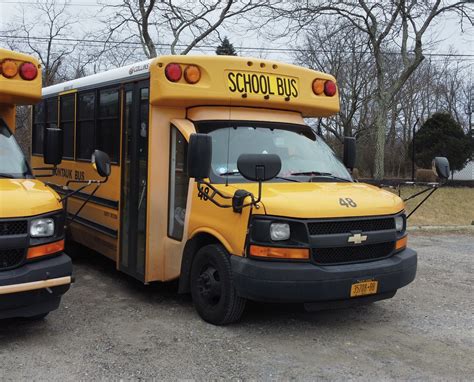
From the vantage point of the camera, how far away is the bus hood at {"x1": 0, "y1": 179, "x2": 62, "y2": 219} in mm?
4160

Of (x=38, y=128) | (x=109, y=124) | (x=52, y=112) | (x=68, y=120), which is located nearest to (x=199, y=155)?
(x=109, y=124)

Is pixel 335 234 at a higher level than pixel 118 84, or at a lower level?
lower

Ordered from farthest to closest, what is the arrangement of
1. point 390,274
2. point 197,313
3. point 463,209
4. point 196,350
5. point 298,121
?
1. point 463,209
2. point 298,121
3. point 197,313
4. point 390,274
5. point 196,350

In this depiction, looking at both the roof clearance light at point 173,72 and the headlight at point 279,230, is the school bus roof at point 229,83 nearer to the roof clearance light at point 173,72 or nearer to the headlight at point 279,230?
the roof clearance light at point 173,72

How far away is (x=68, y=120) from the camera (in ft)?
25.2

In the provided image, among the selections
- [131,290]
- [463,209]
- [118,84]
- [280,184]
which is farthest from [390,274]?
[463,209]

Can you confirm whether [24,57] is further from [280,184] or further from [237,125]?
[280,184]

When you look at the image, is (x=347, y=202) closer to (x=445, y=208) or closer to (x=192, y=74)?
(x=192, y=74)

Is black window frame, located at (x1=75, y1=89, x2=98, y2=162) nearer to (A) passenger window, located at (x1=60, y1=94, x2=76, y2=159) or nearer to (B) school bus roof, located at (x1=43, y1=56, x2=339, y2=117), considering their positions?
(A) passenger window, located at (x1=60, y1=94, x2=76, y2=159)

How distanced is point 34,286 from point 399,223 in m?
3.37

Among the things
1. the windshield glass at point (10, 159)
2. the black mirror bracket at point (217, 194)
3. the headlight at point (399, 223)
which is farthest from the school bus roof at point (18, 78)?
the headlight at point (399, 223)

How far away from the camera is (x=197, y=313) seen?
5.32m

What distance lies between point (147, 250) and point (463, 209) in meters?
14.0

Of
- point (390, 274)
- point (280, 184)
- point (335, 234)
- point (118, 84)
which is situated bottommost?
point (390, 274)
